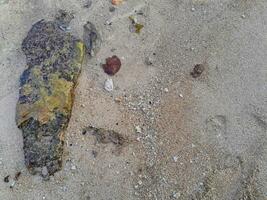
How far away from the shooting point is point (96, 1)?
535cm

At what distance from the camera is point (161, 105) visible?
4.79 m

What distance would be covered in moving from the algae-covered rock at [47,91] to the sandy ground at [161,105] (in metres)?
0.12

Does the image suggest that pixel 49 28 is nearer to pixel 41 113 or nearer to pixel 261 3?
pixel 41 113

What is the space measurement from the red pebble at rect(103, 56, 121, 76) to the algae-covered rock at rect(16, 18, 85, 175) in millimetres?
265

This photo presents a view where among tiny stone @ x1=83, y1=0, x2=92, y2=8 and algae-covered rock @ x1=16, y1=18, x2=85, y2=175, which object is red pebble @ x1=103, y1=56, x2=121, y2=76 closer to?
algae-covered rock @ x1=16, y1=18, x2=85, y2=175

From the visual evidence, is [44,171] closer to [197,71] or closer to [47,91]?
[47,91]

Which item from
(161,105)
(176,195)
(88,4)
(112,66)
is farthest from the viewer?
(88,4)

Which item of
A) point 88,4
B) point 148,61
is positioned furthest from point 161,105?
point 88,4

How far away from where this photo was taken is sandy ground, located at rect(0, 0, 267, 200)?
14.5 feet

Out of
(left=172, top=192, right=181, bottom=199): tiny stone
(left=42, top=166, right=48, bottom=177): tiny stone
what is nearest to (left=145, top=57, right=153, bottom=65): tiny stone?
(left=172, top=192, right=181, bottom=199): tiny stone

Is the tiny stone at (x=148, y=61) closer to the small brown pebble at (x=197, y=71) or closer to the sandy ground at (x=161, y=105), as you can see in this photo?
the sandy ground at (x=161, y=105)

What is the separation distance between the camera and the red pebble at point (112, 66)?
16.2ft

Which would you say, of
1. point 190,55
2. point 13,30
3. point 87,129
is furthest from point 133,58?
point 13,30

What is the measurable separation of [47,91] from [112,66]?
28.6 inches
